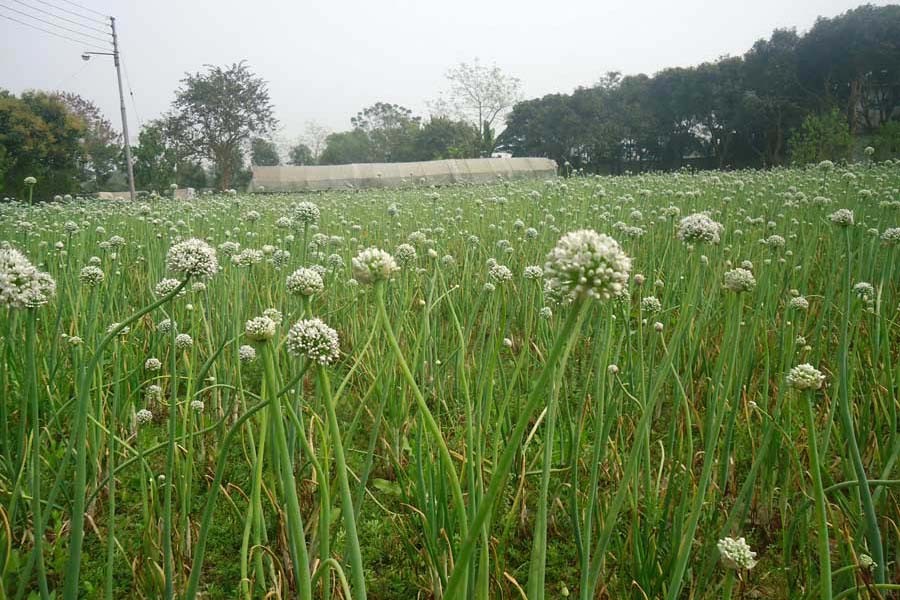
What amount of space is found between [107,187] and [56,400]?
28939 mm

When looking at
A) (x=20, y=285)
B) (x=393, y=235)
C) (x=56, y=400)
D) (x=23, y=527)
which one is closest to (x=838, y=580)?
(x=20, y=285)

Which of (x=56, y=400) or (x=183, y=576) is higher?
(x=56, y=400)

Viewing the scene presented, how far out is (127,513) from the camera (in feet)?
5.81

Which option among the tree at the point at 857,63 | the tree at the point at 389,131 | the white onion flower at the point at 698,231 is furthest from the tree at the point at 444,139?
the white onion flower at the point at 698,231

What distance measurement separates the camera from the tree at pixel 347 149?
1969 inches

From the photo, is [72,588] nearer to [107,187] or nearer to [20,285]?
[20,285]

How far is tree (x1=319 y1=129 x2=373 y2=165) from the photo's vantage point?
1969 inches

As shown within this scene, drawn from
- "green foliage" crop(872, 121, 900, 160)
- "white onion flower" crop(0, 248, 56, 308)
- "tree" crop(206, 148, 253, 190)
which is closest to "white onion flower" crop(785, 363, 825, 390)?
"white onion flower" crop(0, 248, 56, 308)

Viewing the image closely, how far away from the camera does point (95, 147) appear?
24.6 m

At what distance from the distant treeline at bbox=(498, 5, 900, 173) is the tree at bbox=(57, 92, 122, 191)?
25487 millimetres

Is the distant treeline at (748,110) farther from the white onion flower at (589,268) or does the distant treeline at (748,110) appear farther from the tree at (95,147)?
the tree at (95,147)

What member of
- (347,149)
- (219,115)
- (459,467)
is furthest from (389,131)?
(459,467)

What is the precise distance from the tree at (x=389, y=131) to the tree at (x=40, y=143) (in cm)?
2474

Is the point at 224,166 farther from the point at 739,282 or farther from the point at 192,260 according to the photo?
the point at 739,282
